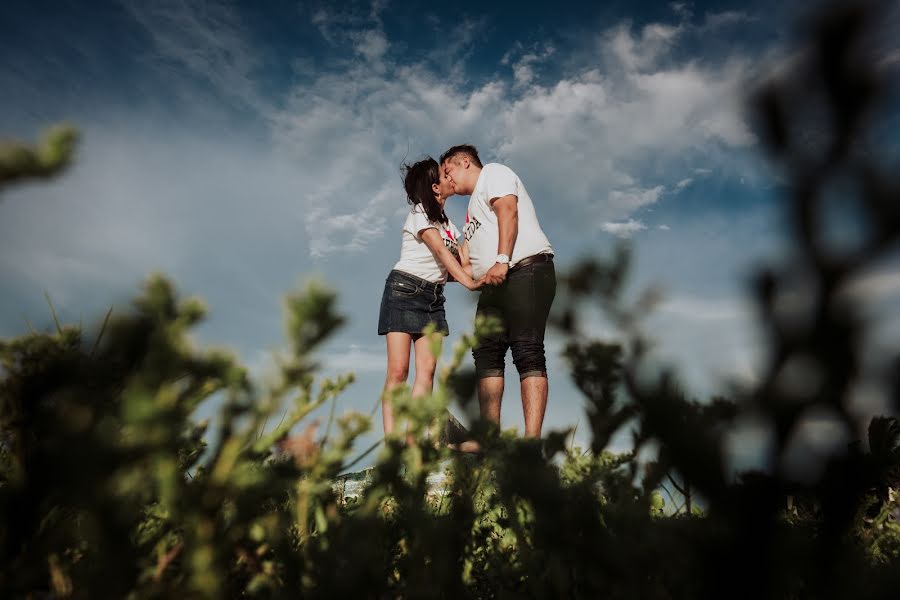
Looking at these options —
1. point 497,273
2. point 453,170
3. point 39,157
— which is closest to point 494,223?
point 497,273

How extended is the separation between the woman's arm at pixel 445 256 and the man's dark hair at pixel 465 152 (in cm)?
89

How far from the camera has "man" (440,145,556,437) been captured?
13.8ft

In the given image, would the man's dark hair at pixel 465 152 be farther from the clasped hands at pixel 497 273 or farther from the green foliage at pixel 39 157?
the green foliage at pixel 39 157

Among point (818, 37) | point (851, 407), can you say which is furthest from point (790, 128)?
point (851, 407)

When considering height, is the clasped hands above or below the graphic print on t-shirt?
below

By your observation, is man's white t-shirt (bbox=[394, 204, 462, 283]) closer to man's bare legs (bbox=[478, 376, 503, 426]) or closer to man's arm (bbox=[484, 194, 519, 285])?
man's arm (bbox=[484, 194, 519, 285])

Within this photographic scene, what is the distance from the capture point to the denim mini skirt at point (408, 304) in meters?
5.59

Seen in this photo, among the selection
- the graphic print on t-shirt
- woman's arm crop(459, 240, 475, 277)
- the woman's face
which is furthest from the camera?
the woman's face

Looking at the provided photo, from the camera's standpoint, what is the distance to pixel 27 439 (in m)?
1.09

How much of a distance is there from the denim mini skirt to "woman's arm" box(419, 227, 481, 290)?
487 millimetres

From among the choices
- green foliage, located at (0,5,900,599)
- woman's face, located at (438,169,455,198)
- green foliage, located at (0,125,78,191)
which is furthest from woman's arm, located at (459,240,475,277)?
green foliage, located at (0,125,78,191)

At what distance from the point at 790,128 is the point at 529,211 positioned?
433 centimetres

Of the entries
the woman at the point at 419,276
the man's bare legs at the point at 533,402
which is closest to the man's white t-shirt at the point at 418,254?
the woman at the point at 419,276

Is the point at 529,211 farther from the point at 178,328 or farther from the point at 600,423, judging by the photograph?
the point at 178,328
